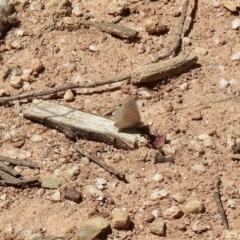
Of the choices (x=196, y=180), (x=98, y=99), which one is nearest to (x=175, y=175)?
(x=196, y=180)

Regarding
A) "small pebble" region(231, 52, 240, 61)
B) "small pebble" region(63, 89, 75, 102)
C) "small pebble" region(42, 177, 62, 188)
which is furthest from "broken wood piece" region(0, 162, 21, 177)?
"small pebble" region(231, 52, 240, 61)

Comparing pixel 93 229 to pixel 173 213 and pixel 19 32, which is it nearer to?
pixel 173 213

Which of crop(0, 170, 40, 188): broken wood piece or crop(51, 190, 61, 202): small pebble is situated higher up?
crop(0, 170, 40, 188): broken wood piece

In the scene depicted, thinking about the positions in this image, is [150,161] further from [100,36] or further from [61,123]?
[100,36]

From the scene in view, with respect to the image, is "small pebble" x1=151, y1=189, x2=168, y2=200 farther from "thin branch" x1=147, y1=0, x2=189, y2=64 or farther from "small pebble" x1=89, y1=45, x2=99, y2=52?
"small pebble" x1=89, y1=45, x2=99, y2=52

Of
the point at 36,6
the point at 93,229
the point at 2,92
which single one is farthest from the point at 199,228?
the point at 36,6

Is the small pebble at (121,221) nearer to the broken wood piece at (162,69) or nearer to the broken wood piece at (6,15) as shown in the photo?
the broken wood piece at (162,69)

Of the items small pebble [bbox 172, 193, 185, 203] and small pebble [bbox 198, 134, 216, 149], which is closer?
small pebble [bbox 172, 193, 185, 203]
